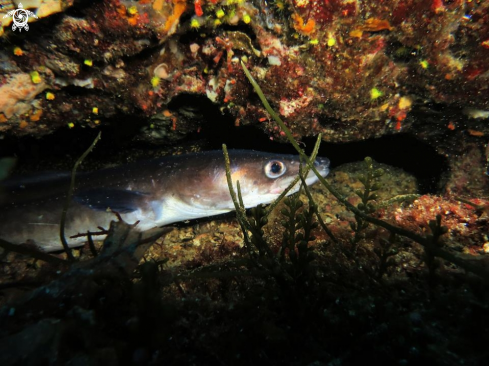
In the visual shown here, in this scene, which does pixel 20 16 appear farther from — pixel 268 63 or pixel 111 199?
pixel 268 63

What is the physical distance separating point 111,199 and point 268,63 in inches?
98.2

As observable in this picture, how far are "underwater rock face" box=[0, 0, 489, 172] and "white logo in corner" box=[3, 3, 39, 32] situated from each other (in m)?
0.05

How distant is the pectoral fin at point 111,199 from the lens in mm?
3203

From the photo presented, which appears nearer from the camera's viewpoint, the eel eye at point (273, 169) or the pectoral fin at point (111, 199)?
the pectoral fin at point (111, 199)

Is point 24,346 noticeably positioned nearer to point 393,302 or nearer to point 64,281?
point 64,281

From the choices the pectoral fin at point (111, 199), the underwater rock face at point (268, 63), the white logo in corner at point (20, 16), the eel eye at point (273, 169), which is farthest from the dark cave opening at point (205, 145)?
the white logo in corner at point (20, 16)

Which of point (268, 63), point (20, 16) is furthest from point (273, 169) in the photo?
point (20, 16)

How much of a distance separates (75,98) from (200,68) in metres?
1.57

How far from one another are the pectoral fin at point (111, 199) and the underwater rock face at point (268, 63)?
0.98 m

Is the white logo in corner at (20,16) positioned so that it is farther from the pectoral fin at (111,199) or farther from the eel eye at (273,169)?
the eel eye at (273,169)

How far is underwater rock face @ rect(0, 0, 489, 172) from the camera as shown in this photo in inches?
100

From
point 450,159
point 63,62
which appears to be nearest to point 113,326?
point 63,62

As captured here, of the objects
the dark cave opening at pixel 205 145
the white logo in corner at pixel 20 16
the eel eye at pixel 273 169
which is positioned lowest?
the eel eye at pixel 273 169

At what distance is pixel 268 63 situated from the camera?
9.52 feet
